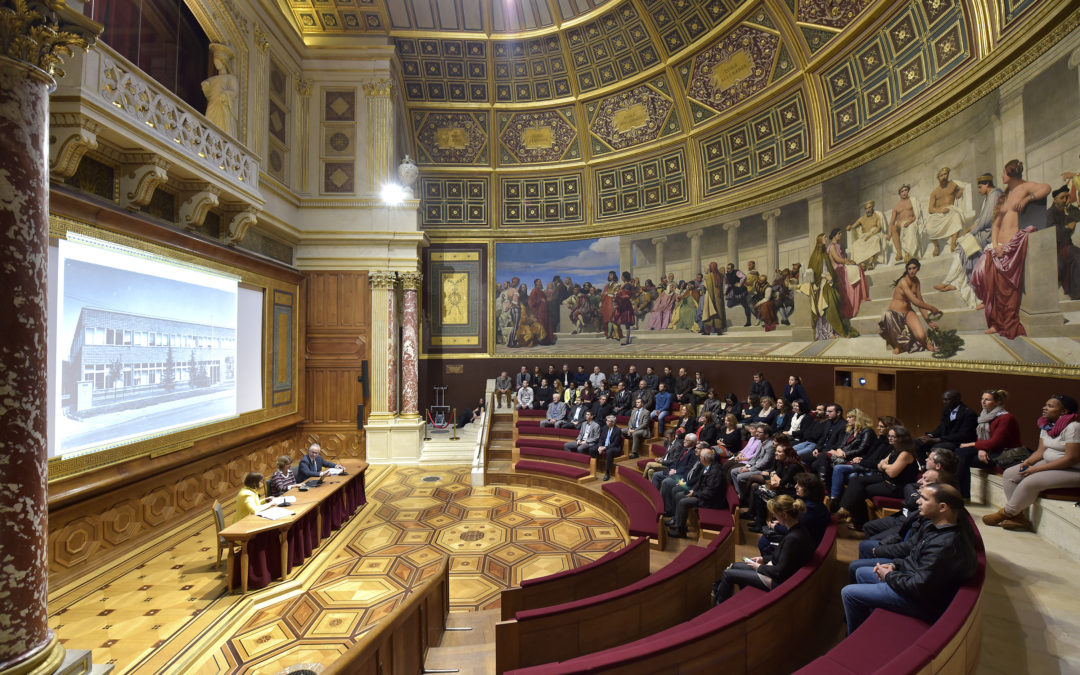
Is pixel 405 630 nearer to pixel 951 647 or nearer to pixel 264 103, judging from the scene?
pixel 951 647

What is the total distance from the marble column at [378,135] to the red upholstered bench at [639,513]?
Result: 9.91 m

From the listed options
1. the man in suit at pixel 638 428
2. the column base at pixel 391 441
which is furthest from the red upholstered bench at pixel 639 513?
the column base at pixel 391 441

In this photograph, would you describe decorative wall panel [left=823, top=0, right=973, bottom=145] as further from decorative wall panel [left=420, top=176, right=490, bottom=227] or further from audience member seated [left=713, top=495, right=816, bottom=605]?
decorative wall panel [left=420, top=176, right=490, bottom=227]

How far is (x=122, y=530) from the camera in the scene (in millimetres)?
6699

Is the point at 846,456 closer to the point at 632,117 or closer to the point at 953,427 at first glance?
the point at 953,427

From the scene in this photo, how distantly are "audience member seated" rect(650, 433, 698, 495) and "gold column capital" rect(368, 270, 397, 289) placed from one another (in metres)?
8.44

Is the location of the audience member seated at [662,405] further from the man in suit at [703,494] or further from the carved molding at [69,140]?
the carved molding at [69,140]

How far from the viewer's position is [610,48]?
40.9 feet

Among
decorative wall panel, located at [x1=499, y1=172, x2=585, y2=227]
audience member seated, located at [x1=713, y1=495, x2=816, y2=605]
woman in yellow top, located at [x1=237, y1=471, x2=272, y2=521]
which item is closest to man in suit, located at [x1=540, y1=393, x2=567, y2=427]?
decorative wall panel, located at [x1=499, y1=172, x2=585, y2=227]

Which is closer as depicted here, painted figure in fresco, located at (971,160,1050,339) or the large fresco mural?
the large fresco mural

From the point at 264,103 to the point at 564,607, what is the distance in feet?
39.6

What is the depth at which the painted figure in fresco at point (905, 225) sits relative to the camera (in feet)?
23.5

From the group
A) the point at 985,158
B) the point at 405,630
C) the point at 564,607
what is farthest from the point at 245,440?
the point at 985,158

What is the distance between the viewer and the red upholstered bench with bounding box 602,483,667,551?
616cm
